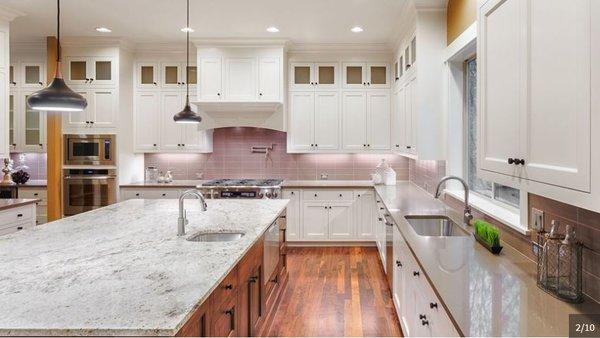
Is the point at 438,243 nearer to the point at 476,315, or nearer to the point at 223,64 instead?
the point at 476,315

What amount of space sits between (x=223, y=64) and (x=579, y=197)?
4.85 m

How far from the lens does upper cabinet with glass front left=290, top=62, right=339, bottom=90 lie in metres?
5.62

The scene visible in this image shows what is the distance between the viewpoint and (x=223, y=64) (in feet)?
17.5

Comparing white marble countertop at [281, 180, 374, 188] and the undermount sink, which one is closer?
the undermount sink

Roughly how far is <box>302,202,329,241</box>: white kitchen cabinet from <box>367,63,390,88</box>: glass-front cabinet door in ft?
6.06

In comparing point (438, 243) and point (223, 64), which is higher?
point (223, 64)

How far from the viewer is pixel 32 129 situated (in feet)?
17.9

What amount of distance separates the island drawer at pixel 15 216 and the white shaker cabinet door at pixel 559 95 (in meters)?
4.38

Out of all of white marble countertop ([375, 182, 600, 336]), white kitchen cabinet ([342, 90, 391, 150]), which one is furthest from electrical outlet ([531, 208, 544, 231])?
white kitchen cabinet ([342, 90, 391, 150])

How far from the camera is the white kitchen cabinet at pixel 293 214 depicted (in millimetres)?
5453

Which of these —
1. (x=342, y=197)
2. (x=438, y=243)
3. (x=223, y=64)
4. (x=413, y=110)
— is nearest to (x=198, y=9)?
(x=223, y=64)

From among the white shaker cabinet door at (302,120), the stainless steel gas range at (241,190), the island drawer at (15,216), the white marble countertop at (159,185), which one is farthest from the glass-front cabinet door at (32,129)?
the white shaker cabinet door at (302,120)

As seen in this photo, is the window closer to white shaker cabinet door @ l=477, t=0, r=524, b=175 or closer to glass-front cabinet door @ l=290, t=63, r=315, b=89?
white shaker cabinet door @ l=477, t=0, r=524, b=175

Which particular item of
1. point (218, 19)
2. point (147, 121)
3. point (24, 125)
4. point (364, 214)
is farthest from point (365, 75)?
point (24, 125)
